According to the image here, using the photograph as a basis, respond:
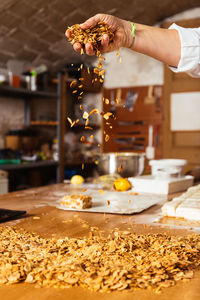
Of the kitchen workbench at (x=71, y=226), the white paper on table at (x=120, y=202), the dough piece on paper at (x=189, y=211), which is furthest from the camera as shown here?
the white paper on table at (x=120, y=202)

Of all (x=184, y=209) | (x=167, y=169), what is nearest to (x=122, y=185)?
(x=167, y=169)

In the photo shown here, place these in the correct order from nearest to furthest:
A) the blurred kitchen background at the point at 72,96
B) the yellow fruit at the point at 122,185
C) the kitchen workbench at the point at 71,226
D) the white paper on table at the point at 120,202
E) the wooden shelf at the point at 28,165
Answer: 1. the kitchen workbench at the point at 71,226
2. the white paper on table at the point at 120,202
3. the yellow fruit at the point at 122,185
4. the wooden shelf at the point at 28,165
5. the blurred kitchen background at the point at 72,96

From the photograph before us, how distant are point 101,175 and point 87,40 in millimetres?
1107

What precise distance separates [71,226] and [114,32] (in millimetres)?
807

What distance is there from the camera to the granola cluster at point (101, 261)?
73 cm

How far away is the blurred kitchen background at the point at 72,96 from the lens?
146 inches

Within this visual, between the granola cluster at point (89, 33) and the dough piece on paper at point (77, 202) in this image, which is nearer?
the granola cluster at point (89, 33)

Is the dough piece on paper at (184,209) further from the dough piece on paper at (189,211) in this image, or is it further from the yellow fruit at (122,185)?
the yellow fruit at (122,185)

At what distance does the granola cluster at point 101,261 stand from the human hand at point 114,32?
0.73 metres

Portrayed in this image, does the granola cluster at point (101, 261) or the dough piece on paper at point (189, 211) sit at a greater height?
the dough piece on paper at point (189, 211)

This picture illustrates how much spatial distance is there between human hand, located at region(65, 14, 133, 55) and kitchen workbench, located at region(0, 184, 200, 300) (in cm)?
66

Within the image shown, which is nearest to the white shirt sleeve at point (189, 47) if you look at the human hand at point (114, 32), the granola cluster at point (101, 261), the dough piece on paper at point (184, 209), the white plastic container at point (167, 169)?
the human hand at point (114, 32)

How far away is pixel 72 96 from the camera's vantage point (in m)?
5.25

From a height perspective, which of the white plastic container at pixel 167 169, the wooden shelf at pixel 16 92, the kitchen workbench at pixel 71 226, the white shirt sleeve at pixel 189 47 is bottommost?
the kitchen workbench at pixel 71 226
